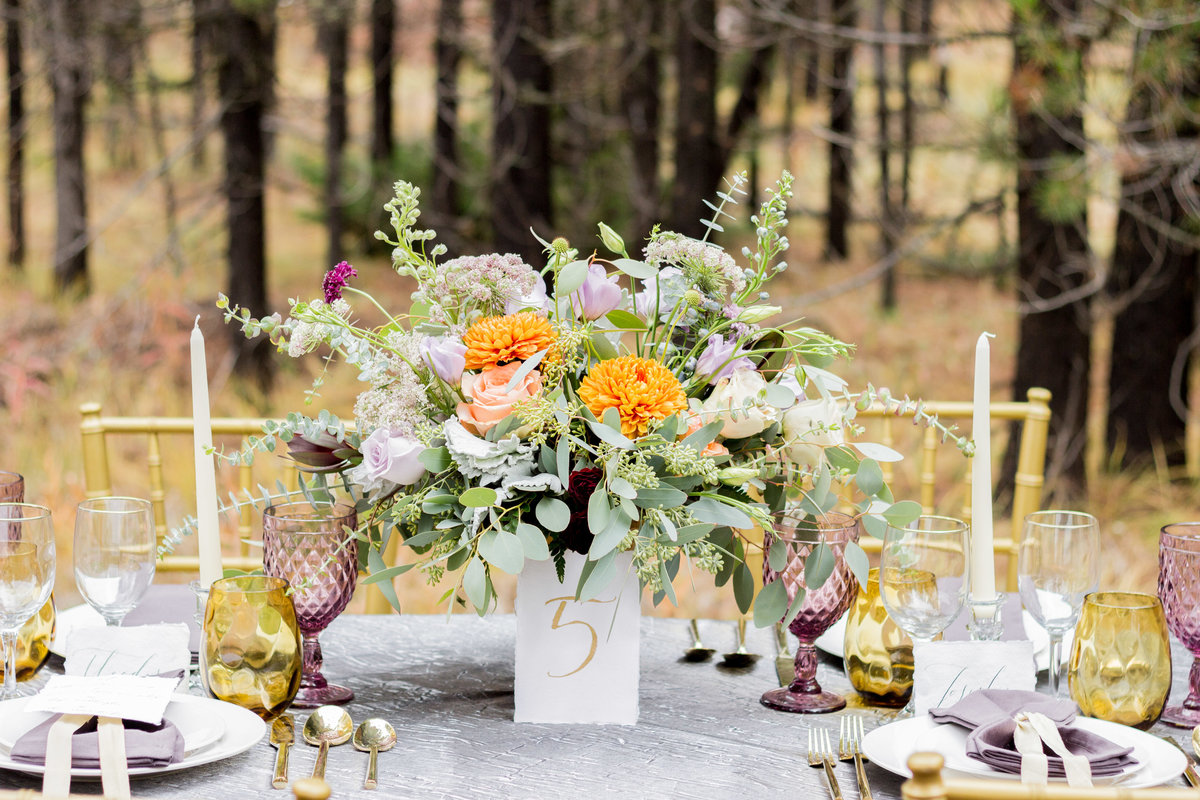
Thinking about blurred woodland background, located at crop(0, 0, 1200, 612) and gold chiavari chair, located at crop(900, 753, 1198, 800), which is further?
blurred woodland background, located at crop(0, 0, 1200, 612)

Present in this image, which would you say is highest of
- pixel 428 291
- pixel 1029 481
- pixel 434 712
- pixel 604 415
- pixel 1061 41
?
pixel 1061 41

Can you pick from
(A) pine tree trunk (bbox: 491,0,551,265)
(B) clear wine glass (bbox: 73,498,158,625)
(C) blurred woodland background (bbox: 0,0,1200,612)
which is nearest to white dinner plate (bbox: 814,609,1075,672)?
(B) clear wine glass (bbox: 73,498,158,625)

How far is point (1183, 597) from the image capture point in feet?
3.59

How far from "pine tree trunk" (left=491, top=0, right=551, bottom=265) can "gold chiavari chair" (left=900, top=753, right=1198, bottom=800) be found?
419cm

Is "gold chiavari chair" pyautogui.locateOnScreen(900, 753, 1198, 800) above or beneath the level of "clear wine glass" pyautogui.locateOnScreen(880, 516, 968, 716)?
beneath

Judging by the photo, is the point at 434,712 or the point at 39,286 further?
the point at 39,286

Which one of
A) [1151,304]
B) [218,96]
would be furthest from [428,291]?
[218,96]

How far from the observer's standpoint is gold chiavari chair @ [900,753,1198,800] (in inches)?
23.9

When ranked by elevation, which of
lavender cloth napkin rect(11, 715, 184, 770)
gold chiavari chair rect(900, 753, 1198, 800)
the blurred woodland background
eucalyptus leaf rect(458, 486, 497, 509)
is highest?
the blurred woodland background

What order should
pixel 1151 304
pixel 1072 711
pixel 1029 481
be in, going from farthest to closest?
pixel 1151 304
pixel 1029 481
pixel 1072 711

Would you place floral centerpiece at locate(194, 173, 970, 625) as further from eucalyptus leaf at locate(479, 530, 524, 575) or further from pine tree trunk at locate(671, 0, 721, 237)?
pine tree trunk at locate(671, 0, 721, 237)

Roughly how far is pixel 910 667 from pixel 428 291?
0.58 metres

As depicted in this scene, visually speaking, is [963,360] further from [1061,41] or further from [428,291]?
[428,291]

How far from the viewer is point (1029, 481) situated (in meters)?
1.75
